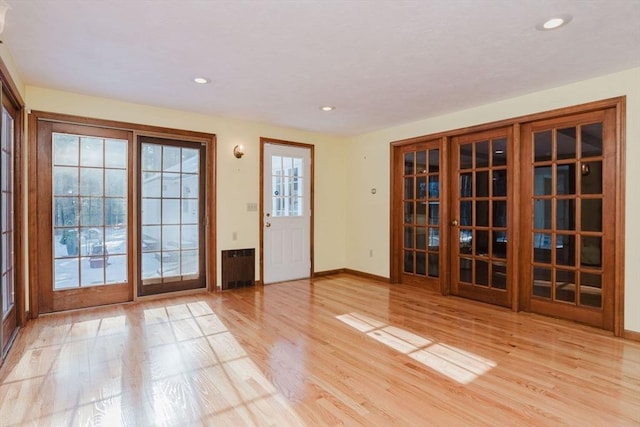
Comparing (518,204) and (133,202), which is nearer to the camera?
(518,204)

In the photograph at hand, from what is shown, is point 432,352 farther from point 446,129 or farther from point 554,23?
point 446,129

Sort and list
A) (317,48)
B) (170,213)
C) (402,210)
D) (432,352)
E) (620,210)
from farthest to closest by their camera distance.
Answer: (402,210)
(170,213)
(620,210)
(432,352)
(317,48)

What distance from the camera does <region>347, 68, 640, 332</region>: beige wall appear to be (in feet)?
10.5

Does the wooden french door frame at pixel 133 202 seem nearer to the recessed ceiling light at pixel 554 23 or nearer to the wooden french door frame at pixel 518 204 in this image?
the wooden french door frame at pixel 518 204

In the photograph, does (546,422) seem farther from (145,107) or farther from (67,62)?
(145,107)

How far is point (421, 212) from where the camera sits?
5141 millimetres

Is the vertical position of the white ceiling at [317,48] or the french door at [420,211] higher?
the white ceiling at [317,48]

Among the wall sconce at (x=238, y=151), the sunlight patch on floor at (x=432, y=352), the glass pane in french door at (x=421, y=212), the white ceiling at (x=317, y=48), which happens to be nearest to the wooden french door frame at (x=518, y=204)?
the glass pane in french door at (x=421, y=212)

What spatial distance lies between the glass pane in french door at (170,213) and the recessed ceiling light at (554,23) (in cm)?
411

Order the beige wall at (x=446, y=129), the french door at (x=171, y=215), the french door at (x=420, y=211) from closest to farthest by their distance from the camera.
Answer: the beige wall at (x=446, y=129) → the french door at (x=171, y=215) → the french door at (x=420, y=211)

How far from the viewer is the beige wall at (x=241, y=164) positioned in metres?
4.04

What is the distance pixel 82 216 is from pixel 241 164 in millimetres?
2107

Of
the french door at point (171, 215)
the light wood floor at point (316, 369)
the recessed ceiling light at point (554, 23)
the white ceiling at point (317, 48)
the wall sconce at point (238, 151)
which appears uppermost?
the white ceiling at point (317, 48)

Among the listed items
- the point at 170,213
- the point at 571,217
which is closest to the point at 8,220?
the point at 170,213
